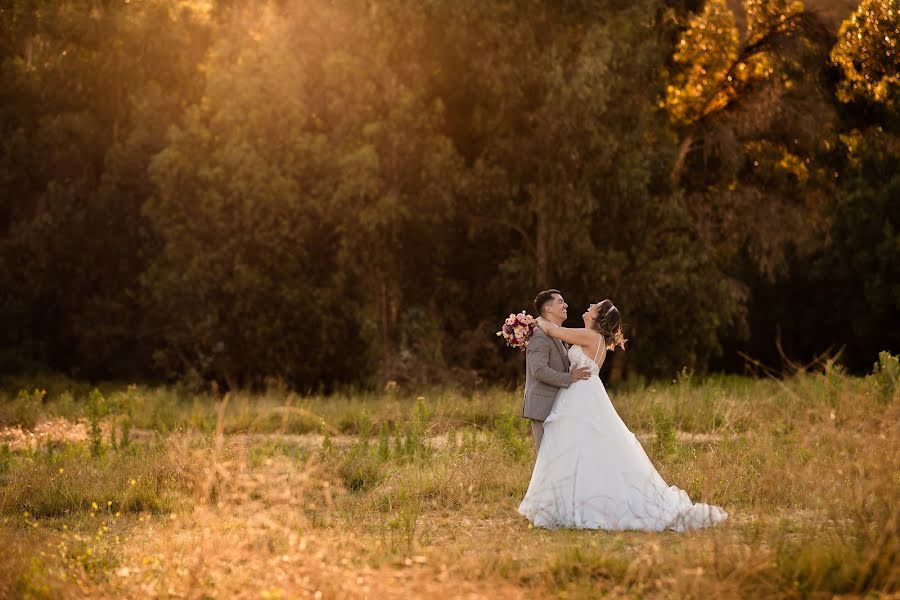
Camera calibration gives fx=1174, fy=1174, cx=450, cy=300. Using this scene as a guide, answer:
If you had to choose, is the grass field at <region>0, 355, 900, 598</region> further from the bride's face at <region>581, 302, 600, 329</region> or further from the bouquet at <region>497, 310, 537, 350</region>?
the bride's face at <region>581, 302, 600, 329</region>

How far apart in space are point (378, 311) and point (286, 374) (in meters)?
2.44

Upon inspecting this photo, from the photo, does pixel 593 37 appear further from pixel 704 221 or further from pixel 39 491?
pixel 39 491

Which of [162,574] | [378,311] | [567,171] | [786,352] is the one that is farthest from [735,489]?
[786,352]

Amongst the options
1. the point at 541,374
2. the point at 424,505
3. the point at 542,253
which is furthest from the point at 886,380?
the point at 542,253

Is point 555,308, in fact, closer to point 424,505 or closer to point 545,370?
point 545,370

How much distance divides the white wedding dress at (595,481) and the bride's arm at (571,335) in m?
0.38

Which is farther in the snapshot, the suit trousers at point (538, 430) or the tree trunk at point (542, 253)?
the tree trunk at point (542, 253)

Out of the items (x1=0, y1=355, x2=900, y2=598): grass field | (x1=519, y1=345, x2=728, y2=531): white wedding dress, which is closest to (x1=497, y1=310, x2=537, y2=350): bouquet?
(x1=519, y1=345, x2=728, y2=531): white wedding dress

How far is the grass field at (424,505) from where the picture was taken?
6.87 metres

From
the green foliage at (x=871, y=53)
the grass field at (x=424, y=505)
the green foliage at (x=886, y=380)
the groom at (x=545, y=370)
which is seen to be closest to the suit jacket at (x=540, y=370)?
the groom at (x=545, y=370)

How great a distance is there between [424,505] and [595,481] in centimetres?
179

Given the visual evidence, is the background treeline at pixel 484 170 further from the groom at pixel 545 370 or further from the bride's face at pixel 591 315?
the groom at pixel 545 370

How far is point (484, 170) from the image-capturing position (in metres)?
24.5

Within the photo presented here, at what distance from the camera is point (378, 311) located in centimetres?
2592
